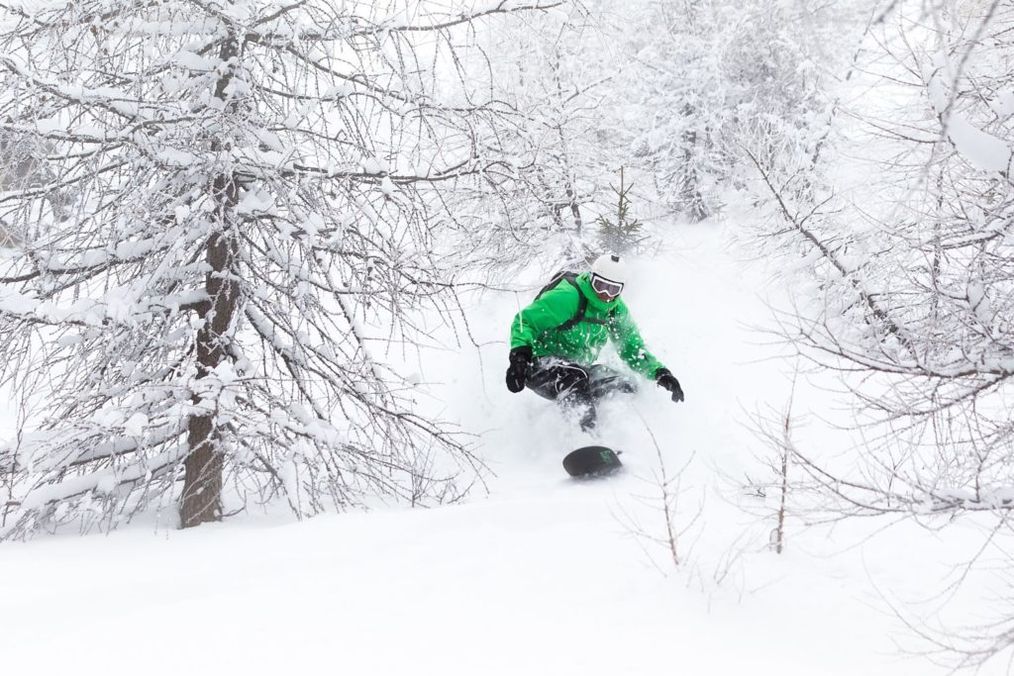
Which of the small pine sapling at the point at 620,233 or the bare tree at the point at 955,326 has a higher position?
the small pine sapling at the point at 620,233

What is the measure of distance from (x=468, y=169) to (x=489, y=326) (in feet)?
22.3

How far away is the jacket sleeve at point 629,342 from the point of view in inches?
267

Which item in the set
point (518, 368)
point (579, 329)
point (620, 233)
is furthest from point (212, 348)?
point (620, 233)

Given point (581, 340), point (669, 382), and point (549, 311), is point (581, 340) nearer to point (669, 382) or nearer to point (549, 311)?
point (549, 311)

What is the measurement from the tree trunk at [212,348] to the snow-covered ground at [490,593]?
31 centimetres

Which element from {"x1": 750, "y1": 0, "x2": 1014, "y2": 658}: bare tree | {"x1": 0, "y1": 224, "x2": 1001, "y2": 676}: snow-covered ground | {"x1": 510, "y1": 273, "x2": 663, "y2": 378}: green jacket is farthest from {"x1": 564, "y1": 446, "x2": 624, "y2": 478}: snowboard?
{"x1": 750, "y1": 0, "x2": 1014, "y2": 658}: bare tree

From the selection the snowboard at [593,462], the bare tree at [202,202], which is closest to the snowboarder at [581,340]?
the snowboard at [593,462]

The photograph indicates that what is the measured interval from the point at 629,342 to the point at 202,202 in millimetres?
3978

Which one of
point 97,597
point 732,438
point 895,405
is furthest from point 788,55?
point 97,597

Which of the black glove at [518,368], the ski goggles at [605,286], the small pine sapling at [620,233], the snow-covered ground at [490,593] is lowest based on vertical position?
the snow-covered ground at [490,593]

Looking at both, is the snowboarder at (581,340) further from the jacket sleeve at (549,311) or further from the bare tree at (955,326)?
the bare tree at (955,326)

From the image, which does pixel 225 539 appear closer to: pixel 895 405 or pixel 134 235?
pixel 134 235

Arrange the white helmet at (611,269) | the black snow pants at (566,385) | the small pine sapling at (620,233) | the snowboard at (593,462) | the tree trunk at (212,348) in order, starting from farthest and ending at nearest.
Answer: the small pine sapling at (620,233) → the black snow pants at (566,385) → the white helmet at (611,269) → the snowboard at (593,462) → the tree trunk at (212,348)

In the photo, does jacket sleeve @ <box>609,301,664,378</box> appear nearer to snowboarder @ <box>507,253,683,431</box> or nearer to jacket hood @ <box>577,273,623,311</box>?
snowboarder @ <box>507,253,683,431</box>
